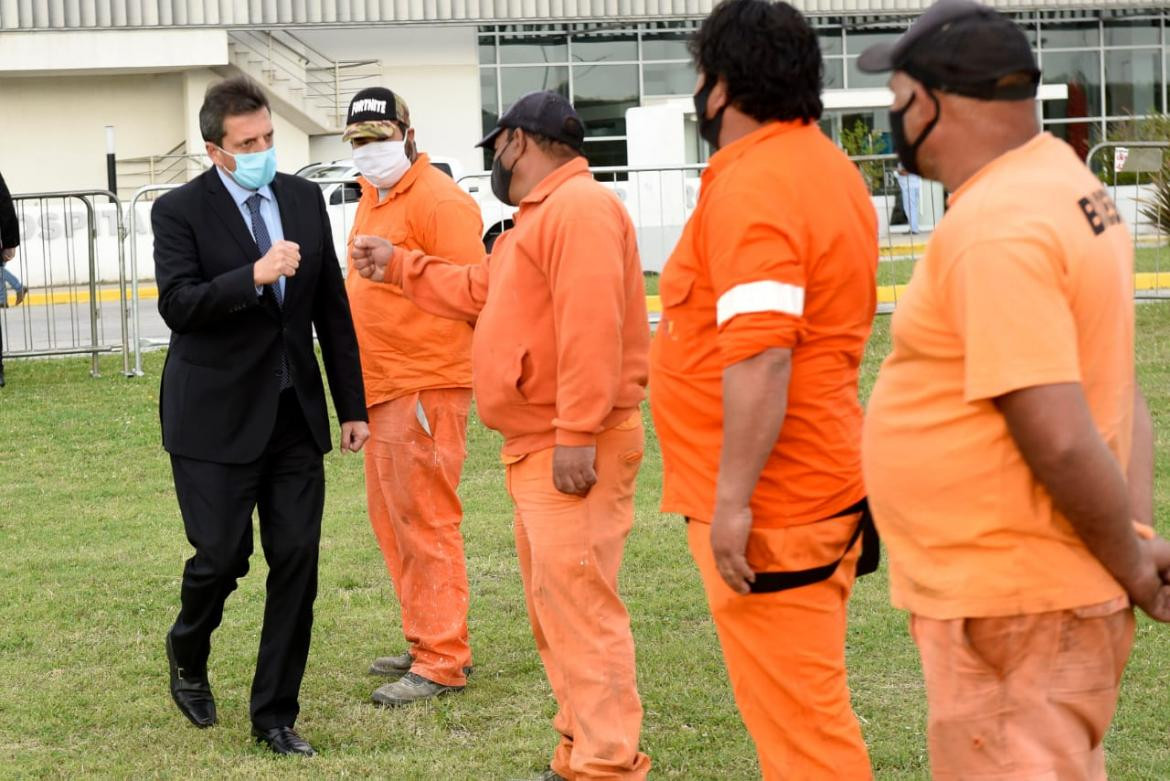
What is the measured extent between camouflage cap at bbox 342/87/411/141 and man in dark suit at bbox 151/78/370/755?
0.62 meters

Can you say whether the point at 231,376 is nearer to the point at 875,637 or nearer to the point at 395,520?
the point at 395,520

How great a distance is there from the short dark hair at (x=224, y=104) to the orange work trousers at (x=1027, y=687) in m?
3.29

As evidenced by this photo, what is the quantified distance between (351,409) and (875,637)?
7.52 feet

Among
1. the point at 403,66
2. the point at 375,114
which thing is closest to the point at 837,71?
the point at 403,66

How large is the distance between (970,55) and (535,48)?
104ft

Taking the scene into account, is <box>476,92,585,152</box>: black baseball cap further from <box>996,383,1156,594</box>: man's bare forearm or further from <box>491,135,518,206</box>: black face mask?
<box>996,383,1156,594</box>: man's bare forearm

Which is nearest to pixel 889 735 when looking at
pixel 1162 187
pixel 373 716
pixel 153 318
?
pixel 373 716

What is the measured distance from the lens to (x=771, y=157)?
11.2ft

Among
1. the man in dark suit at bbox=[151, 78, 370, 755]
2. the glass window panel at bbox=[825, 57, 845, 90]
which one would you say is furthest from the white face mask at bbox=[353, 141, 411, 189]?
the glass window panel at bbox=[825, 57, 845, 90]

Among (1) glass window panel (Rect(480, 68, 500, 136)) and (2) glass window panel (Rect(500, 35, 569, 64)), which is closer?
(1) glass window panel (Rect(480, 68, 500, 136))

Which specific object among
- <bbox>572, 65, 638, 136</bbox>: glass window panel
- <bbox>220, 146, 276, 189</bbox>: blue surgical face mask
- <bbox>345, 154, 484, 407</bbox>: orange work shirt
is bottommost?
<bbox>345, 154, 484, 407</bbox>: orange work shirt

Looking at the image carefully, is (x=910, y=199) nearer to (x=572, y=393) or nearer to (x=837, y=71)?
(x=572, y=393)

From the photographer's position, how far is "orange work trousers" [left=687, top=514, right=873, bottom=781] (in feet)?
11.6

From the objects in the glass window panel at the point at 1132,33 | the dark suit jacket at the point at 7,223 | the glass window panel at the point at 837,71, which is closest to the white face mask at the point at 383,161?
the dark suit jacket at the point at 7,223
